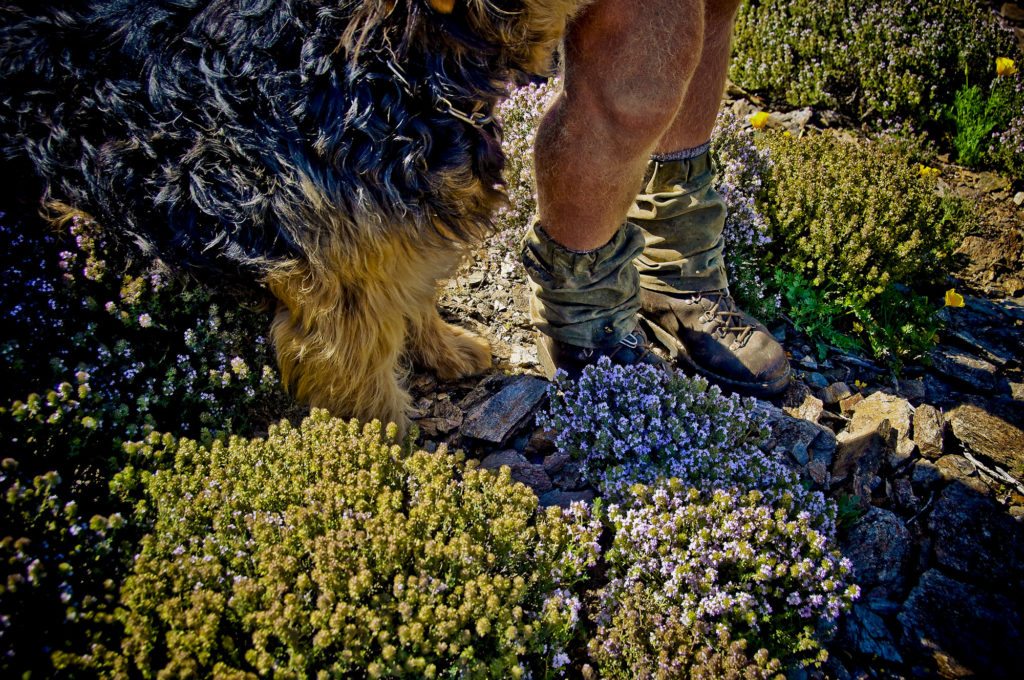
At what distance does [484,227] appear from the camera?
221 cm

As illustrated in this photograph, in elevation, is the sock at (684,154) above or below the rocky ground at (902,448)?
above

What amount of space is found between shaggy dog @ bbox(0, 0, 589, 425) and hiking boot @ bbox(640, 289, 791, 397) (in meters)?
1.29

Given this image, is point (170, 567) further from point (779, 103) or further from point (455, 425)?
point (779, 103)

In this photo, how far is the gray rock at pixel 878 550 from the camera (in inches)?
81.9

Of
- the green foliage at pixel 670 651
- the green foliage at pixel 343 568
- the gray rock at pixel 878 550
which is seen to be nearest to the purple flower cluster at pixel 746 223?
the gray rock at pixel 878 550

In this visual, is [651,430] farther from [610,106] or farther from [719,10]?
[719,10]

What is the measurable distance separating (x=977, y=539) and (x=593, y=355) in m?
1.54

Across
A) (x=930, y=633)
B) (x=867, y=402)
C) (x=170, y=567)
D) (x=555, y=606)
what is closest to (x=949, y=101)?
(x=867, y=402)

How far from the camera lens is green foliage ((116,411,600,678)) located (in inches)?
52.9

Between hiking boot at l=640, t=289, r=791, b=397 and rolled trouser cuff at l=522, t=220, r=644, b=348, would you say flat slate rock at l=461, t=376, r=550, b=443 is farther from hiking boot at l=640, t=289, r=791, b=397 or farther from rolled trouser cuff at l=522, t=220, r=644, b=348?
hiking boot at l=640, t=289, r=791, b=397

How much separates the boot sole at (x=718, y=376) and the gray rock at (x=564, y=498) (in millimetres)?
962

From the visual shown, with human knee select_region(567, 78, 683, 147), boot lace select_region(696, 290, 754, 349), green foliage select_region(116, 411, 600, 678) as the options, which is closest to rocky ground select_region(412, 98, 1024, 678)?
boot lace select_region(696, 290, 754, 349)

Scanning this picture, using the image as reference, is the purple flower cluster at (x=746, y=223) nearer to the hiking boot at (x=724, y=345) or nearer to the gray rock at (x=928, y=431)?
the hiking boot at (x=724, y=345)

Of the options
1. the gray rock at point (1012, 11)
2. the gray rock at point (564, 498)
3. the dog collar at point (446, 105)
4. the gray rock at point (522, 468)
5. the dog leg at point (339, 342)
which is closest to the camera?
the dog collar at point (446, 105)
